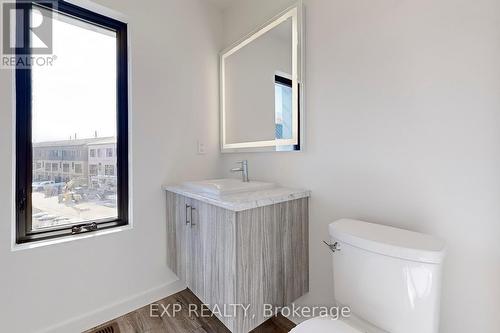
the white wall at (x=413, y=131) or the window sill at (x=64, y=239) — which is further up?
the white wall at (x=413, y=131)

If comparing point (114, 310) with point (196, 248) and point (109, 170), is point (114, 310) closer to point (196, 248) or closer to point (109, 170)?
point (196, 248)

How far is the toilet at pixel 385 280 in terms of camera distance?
31.8 inches

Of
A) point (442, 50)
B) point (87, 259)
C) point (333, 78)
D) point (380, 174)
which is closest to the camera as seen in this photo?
point (442, 50)

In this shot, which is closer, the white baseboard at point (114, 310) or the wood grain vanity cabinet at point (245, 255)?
the wood grain vanity cabinet at point (245, 255)

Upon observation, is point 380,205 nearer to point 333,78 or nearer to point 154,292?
point 333,78

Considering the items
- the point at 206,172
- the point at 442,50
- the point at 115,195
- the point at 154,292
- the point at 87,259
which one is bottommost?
the point at 154,292

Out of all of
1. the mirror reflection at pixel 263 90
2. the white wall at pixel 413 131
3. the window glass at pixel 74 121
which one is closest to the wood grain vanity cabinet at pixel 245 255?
the white wall at pixel 413 131

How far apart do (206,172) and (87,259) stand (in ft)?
3.43

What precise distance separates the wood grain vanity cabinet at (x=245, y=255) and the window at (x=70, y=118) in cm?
63

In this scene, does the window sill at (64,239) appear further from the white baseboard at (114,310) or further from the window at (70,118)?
the white baseboard at (114,310)

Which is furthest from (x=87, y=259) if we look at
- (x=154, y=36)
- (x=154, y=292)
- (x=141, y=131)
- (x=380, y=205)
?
(x=380, y=205)

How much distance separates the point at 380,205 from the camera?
1154 mm

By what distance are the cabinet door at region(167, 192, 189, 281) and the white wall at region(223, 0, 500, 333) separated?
0.84 metres

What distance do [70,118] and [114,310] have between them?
1329mm
